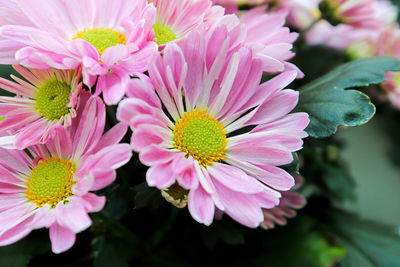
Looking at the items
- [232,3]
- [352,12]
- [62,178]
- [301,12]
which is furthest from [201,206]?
[301,12]

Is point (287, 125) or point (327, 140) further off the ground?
point (287, 125)

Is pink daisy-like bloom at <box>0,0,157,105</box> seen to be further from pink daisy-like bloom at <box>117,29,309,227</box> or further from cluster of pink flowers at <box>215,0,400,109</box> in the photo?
cluster of pink flowers at <box>215,0,400,109</box>

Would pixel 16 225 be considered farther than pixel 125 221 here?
No

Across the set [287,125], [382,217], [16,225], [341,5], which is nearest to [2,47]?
[16,225]

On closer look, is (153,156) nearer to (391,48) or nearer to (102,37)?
(102,37)

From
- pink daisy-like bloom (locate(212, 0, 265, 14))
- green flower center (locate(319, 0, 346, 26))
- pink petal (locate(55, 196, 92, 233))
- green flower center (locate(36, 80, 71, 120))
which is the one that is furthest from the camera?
green flower center (locate(319, 0, 346, 26))

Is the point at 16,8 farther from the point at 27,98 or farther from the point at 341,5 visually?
the point at 341,5

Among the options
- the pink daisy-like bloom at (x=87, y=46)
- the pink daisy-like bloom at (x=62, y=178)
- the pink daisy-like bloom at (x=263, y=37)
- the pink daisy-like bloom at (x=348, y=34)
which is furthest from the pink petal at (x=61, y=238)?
the pink daisy-like bloom at (x=348, y=34)

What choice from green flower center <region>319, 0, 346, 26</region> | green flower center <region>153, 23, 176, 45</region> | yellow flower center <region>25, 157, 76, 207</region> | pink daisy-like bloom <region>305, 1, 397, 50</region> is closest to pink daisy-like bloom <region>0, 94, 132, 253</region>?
yellow flower center <region>25, 157, 76, 207</region>
